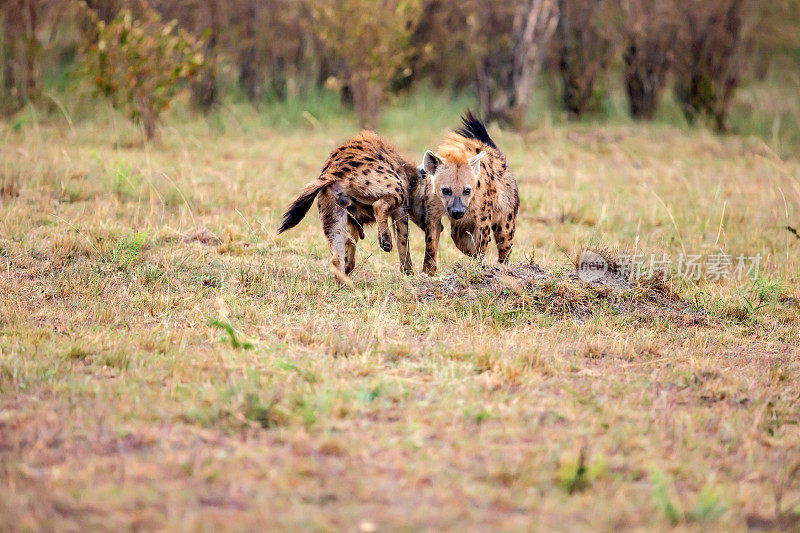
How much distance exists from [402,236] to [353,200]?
42cm

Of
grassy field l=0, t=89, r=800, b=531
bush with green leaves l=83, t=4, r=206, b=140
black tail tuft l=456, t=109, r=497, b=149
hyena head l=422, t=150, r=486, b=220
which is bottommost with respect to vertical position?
grassy field l=0, t=89, r=800, b=531

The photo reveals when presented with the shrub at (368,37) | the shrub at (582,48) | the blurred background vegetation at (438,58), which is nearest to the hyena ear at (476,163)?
the blurred background vegetation at (438,58)

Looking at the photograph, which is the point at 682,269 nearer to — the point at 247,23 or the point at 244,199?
the point at 244,199

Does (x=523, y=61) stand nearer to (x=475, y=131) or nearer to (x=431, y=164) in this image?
(x=475, y=131)

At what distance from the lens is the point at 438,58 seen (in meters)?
13.2

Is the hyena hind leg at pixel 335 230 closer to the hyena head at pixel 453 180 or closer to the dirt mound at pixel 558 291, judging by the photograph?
the dirt mound at pixel 558 291

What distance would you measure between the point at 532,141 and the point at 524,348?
6.93 metres

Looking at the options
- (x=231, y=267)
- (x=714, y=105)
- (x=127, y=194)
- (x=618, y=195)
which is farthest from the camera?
(x=714, y=105)

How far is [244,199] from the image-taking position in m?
7.00

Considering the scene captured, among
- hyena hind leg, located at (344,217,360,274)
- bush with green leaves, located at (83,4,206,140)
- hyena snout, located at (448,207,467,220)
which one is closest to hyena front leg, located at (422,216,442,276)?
hyena snout, located at (448,207,467,220)

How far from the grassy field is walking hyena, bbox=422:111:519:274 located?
1.03ft

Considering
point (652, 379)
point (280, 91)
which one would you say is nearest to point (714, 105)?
point (280, 91)

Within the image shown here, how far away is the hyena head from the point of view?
5.18 metres

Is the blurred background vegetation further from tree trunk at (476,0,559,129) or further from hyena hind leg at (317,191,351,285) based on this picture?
hyena hind leg at (317,191,351,285)
